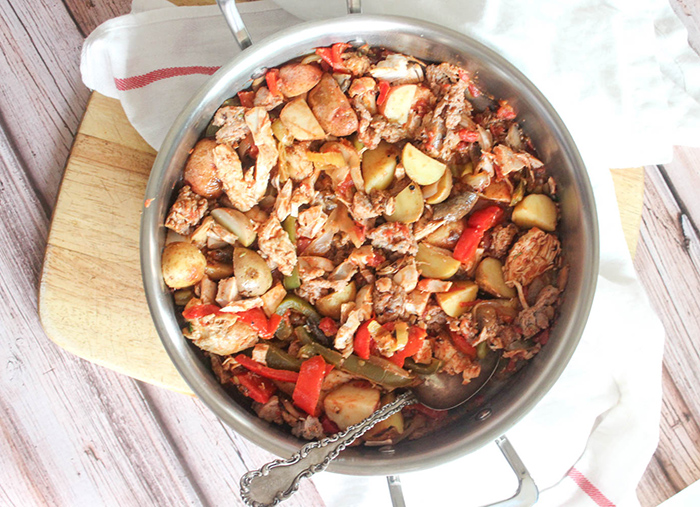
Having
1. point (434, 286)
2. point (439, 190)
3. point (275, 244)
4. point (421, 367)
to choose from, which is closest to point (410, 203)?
point (439, 190)

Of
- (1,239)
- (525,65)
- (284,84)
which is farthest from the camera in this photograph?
(1,239)

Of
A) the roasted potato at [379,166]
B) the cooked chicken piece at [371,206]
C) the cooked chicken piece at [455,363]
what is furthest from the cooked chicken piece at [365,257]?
the cooked chicken piece at [455,363]

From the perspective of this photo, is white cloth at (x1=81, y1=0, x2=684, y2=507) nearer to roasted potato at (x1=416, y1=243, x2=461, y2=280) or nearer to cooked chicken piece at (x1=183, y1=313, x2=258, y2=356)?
roasted potato at (x1=416, y1=243, x2=461, y2=280)

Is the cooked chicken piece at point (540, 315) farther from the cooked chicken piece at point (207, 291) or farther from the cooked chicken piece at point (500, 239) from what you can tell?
the cooked chicken piece at point (207, 291)

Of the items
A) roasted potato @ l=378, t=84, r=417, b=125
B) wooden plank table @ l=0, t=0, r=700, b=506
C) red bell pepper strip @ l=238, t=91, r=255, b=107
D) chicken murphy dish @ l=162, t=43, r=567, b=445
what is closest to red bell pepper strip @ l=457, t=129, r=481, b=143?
chicken murphy dish @ l=162, t=43, r=567, b=445

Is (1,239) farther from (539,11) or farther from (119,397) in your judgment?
(539,11)

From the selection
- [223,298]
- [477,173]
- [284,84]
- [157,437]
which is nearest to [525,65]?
[477,173]

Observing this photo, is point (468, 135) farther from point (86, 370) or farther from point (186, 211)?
point (86, 370)

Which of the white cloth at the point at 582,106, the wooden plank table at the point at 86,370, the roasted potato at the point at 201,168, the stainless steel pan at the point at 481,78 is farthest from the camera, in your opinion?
the wooden plank table at the point at 86,370
